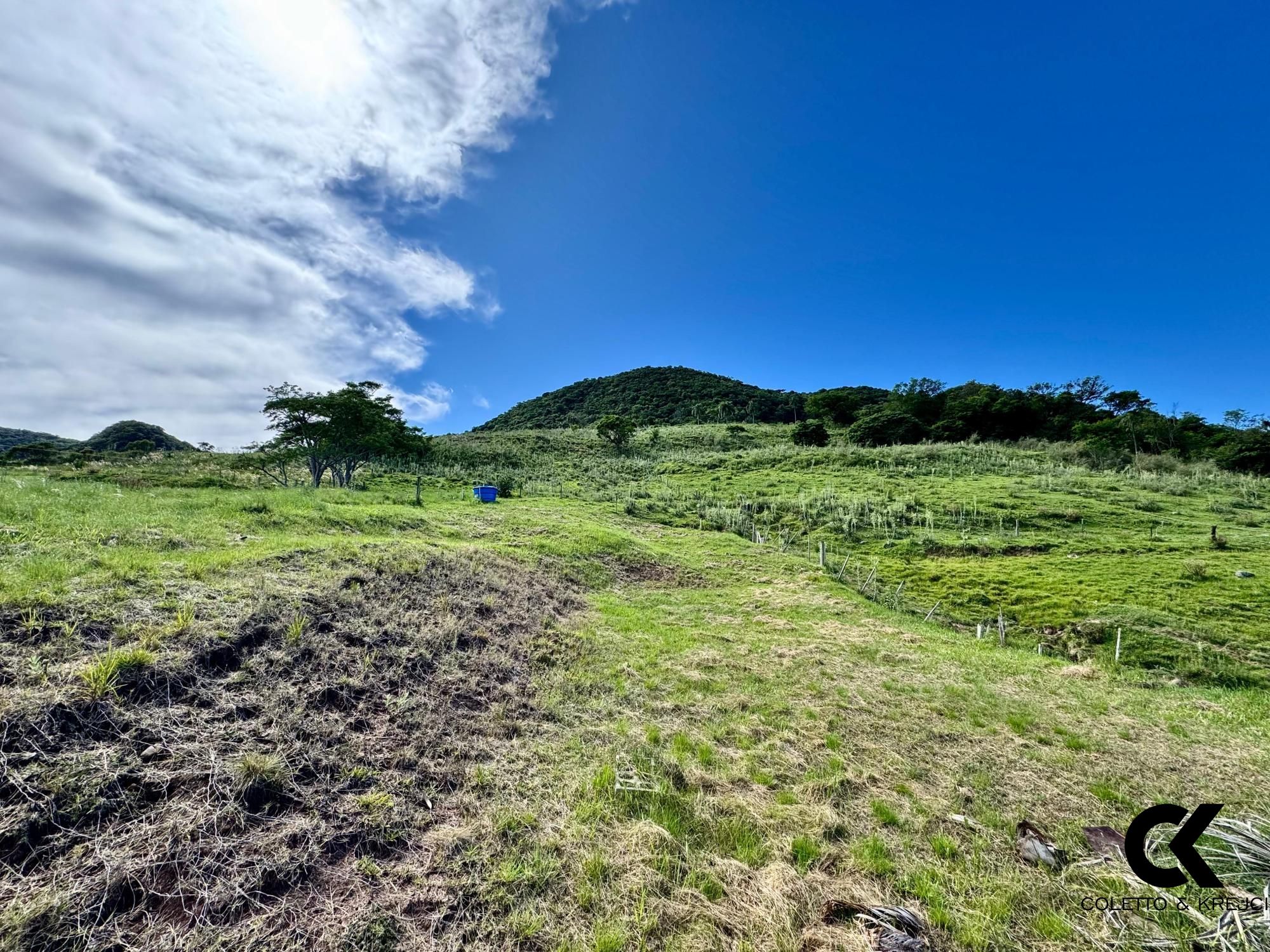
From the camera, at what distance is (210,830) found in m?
3.82

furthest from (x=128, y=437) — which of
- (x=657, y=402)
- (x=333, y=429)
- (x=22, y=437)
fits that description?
(x=657, y=402)

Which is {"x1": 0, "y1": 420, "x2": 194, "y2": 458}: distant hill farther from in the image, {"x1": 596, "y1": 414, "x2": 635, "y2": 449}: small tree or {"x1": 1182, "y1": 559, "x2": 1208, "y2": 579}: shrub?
{"x1": 1182, "y1": 559, "x2": 1208, "y2": 579}: shrub

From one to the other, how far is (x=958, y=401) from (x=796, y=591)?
7736cm

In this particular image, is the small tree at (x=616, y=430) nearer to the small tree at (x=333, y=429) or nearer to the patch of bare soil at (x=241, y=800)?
the small tree at (x=333, y=429)

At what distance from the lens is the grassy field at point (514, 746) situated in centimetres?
371

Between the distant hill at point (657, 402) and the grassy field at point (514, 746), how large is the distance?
2977 inches

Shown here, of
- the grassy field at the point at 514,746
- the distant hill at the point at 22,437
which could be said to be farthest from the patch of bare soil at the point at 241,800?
the distant hill at the point at 22,437

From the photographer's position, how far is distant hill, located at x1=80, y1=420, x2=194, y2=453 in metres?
61.9

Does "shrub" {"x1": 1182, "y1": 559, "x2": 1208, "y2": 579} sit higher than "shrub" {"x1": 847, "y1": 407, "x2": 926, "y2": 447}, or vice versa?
"shrub" {"x1": 847, "y1": 407, "x2": 926, "y2": 447}

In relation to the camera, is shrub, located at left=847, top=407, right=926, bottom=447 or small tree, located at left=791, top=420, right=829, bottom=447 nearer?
small tree, located at left=791, top=420, right=829, bottom=447

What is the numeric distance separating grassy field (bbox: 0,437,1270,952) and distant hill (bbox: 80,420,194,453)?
69644 mm

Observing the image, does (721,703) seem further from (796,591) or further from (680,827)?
(796,591)

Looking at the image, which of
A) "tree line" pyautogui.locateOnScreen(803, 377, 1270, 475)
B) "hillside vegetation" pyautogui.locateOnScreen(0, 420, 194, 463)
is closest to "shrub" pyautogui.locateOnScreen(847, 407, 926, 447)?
"tree line" pyautogui.locateOnScreen(803, 377, 1270, 475)

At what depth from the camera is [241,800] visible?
4137mm
